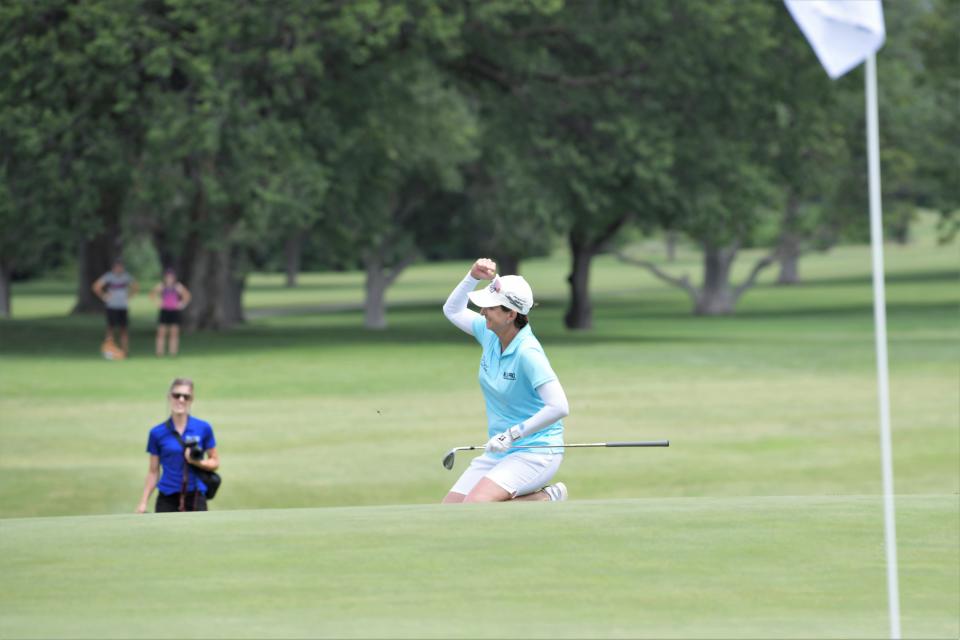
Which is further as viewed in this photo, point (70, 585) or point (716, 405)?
point (716, 405)

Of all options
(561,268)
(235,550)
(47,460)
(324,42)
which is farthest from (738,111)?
(561,268)

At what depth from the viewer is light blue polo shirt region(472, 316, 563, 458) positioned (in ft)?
34.1

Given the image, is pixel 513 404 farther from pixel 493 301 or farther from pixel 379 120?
pixel 379 120

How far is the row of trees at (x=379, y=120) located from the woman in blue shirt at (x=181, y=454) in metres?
25.4

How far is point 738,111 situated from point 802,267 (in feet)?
270

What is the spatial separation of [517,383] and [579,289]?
140 feet

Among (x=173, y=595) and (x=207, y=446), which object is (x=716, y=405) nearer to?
(x=207, y=446)

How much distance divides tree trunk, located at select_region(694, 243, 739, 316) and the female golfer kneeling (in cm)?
5550

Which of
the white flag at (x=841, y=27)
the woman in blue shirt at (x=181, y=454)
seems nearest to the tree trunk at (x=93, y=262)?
the woman in blue shirt at (x=181, y=454)

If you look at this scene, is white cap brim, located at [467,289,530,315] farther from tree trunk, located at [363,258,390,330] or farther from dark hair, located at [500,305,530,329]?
tree trunk, located at [363,258,390,330]

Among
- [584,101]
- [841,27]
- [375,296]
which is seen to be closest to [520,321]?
[841,27]

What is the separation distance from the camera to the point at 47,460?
22.1 metres

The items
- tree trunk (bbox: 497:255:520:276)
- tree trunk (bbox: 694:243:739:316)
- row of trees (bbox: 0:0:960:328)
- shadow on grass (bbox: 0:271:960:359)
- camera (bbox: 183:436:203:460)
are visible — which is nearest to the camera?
camera (bbox: 183:436:203:460)

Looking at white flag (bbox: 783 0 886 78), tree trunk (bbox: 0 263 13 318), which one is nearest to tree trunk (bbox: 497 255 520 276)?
tree trunk (bbox: 0 263 13 318)
